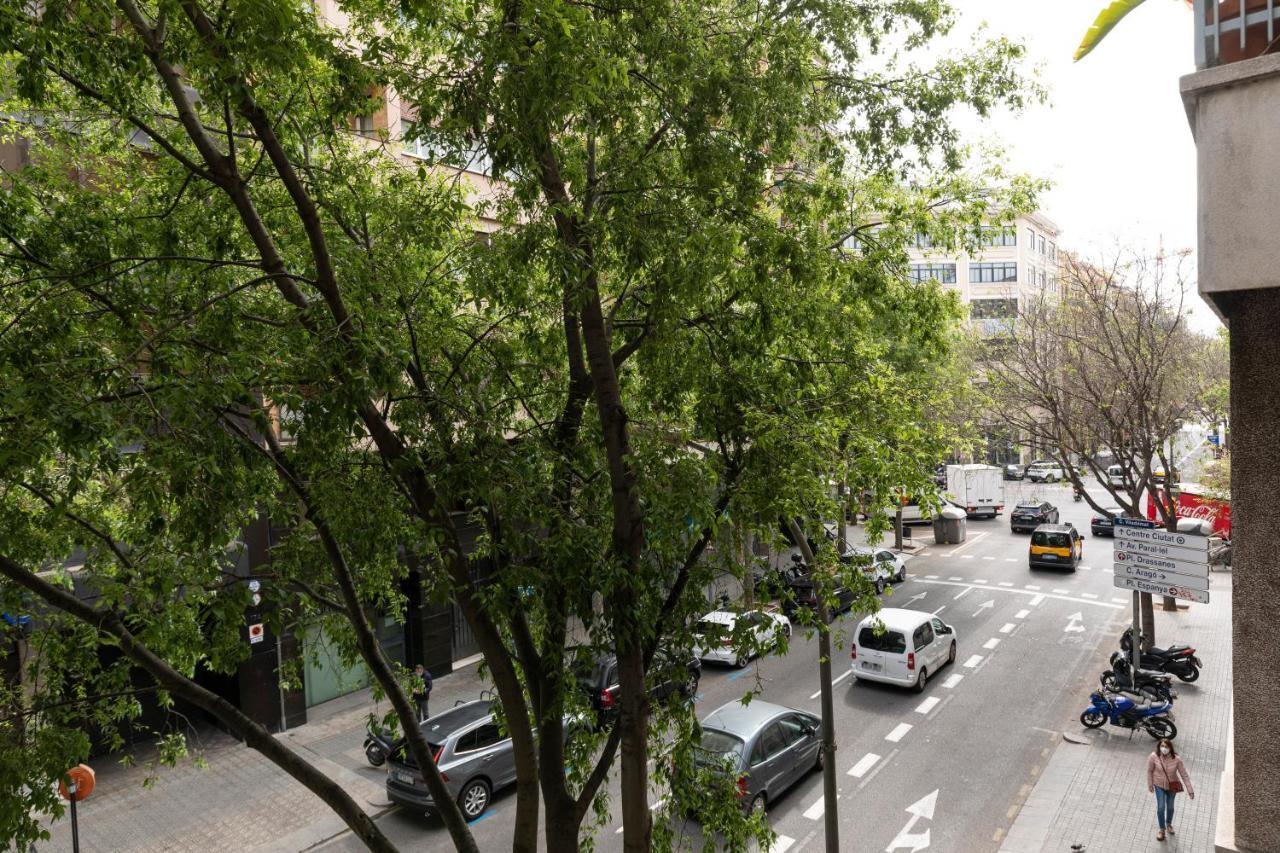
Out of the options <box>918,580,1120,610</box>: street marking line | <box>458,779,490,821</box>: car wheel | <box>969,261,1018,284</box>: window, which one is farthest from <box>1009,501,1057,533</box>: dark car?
<box>458,779,490,821</box>: car wheel

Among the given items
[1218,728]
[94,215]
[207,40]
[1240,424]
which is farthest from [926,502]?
[1218,728]

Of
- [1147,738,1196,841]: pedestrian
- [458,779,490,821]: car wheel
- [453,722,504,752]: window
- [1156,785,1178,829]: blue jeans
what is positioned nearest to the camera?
[1147,738,1196,841]: pedestrian

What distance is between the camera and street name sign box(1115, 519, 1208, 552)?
13383 millimetres

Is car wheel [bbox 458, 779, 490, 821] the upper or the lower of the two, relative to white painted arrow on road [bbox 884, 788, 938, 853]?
upper

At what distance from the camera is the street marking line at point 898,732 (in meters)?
14.9

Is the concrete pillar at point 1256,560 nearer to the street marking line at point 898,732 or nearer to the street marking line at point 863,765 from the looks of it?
the street marking line at point 863,765

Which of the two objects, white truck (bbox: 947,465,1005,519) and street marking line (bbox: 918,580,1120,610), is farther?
white truck (bbox: 947,465,1005,519)

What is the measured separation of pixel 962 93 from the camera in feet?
28.1

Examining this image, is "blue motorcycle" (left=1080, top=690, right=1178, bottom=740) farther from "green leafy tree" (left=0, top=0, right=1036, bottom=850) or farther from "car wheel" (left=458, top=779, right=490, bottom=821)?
"car wheel" (left=458, top=779, right=490, bottom=821)

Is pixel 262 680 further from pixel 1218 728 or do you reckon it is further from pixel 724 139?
pixel 1218 728

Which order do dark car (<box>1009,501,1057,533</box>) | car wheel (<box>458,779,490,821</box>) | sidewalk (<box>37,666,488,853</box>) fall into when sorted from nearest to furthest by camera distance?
sidewalk (<box>37,666,488,853</box>) < car wheel (<box>458,779,490,821</box>) < dark car (<box>1009,501,1057,533</box>)

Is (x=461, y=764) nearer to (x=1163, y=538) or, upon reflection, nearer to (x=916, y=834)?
(x=916, y=834)

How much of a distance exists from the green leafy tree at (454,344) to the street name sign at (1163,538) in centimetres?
806

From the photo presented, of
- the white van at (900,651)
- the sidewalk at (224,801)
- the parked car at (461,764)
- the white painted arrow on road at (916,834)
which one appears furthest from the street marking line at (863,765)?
the sidewalk at (224,801)
